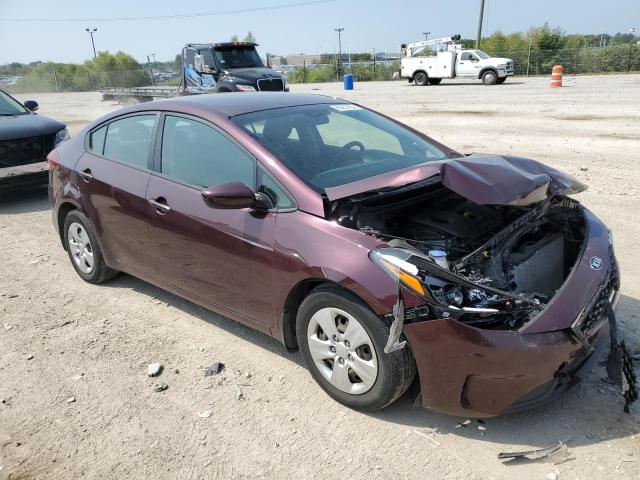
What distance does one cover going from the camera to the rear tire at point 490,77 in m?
30.5

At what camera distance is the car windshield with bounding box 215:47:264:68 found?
17.8 m

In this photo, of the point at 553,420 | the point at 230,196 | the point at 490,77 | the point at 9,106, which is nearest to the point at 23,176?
the point at 9,106

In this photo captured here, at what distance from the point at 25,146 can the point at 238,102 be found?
5748 millimetres

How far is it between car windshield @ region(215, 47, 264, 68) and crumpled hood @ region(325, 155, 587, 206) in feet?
52.4

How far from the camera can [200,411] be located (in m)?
3.22

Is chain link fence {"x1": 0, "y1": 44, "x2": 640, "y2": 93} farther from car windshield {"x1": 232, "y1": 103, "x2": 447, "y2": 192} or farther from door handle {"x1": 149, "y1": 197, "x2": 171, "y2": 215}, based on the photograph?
door handle {"x1": 149, "y1": 197, "x2": 171, "y2": 215}

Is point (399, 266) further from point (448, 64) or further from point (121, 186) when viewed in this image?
point (448, 64)

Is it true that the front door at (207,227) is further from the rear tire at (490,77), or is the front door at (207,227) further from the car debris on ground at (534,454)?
the rear tire at (490,77)

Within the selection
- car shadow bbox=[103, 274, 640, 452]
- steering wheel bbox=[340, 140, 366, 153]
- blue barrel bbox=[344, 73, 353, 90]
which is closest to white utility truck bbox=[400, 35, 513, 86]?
blue barrel bbox=[344, 73, 353, 90]

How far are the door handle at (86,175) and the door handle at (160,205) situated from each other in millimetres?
994

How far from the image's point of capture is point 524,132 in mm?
12453

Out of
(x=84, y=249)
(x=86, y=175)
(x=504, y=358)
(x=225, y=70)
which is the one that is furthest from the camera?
(x=225, y=70)

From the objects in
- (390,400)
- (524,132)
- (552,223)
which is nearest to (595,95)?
(524,132)

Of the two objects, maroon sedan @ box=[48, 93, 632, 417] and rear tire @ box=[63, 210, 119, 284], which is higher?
maroon sedan @ box=[48, 93, 632, 417]
